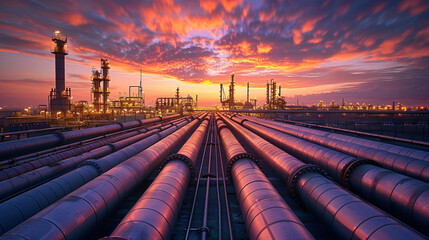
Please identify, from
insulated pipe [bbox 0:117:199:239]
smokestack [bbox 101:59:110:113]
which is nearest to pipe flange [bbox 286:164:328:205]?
insulated pipe [bbox 0:117:199:239]

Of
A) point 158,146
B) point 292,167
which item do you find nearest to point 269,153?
point 292,167

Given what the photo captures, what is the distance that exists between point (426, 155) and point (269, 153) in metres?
7.67

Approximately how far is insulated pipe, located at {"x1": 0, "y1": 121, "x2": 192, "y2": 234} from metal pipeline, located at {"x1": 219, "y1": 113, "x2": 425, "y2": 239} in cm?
886

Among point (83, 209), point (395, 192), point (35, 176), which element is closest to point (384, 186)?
point (395, 192)

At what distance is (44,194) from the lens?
261 inches

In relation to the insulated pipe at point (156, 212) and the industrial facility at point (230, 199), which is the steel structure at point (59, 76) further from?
the insulated pipe at point (156, 212)

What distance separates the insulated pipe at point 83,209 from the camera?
422cm

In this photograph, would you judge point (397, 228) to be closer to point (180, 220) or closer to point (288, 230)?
point (288, 230)

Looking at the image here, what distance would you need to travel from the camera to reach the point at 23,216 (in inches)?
226

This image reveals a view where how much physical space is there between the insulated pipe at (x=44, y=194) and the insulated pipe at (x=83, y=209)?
156 cm

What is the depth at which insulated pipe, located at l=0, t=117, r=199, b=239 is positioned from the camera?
422 centimetres

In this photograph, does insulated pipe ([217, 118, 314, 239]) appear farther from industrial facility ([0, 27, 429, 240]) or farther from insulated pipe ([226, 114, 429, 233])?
insulated pipe ([226, 114, 429, 233])

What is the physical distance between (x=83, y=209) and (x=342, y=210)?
23.8 feet

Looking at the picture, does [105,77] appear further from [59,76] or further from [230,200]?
[230,200]
